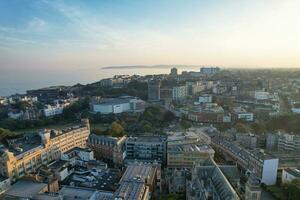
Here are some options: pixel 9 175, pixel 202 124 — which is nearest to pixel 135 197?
pixel 9 175

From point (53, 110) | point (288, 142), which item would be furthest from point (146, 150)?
point (53, 110)

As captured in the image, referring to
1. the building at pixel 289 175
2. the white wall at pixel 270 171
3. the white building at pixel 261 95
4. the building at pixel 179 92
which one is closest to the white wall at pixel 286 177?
the building at pixel 289 175

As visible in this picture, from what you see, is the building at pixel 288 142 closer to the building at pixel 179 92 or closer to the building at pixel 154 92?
the building at pixel 179 92

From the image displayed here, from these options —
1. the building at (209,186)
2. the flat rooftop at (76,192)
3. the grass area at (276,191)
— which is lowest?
the grass area at (276,191)

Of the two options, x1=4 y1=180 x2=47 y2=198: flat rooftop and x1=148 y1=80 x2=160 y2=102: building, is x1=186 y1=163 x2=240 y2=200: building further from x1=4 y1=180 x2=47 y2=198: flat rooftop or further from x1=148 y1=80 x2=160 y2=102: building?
x1=148 y1=80 x2=160 y2=102: building

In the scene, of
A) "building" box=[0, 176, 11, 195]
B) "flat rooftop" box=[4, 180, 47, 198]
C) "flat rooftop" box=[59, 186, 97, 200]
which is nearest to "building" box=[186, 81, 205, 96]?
"flat rooftop" box=[59, 186, 97, 200]

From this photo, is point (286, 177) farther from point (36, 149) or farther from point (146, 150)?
point (36, 149)

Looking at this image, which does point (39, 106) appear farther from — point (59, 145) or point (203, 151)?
point (203, 151)
